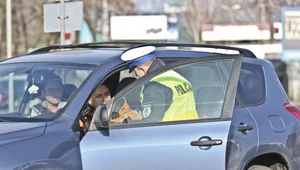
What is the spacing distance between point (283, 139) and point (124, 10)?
2117 inches

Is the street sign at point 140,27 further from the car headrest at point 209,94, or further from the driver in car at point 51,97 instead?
the driver in car at point 51,97

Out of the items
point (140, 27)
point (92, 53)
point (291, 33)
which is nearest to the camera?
point (92, 53)

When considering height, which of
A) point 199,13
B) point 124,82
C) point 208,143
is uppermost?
point 124,82

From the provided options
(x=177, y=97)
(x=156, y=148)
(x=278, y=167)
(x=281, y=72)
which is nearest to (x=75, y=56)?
(x=177, y=97)

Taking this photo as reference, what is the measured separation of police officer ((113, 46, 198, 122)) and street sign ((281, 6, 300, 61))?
73.2ft

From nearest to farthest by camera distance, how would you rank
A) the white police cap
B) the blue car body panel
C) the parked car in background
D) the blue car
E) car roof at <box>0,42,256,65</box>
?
the blue car
the blue car body panel
the white police cap
car roof at <box>0,42,256,65</box>
the parked car in background

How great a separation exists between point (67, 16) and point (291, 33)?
1861 cm

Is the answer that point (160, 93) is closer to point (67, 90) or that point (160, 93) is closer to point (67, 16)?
point (67, 90)

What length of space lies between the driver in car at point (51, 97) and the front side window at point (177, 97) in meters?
0.42

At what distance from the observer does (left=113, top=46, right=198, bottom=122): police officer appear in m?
5.61

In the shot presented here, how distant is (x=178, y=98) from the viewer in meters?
5.71

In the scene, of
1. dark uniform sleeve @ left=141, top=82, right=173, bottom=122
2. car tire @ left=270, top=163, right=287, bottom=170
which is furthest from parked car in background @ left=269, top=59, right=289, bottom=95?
dark uniform sleeve @ left=141, top=82, right=173, bottom=122

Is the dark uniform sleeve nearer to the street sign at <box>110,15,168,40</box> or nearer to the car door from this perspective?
the car door

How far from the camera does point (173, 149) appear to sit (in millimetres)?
5512
